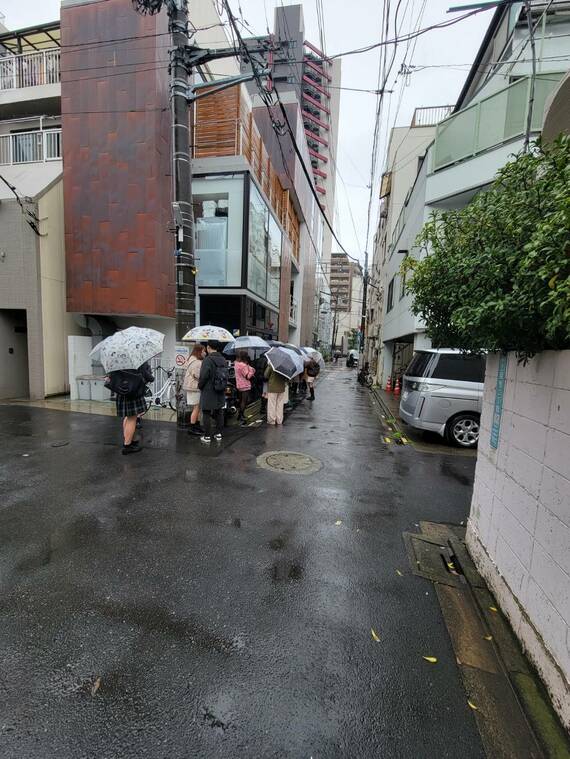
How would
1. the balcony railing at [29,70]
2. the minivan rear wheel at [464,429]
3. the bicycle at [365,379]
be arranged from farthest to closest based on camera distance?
the bicycle at [365,379], the balcony railing at [29,70], the minivan rear wheel at [464,429]

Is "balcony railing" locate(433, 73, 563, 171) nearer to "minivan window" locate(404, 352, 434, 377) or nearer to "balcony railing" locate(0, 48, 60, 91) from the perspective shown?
"minivan window" locate(404, 352, 434, 377)

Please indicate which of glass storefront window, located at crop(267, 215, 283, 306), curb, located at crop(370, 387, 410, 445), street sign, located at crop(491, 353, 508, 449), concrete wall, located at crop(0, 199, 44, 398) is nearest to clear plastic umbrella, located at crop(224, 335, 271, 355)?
curb, located at crop(370, 387, 410, 445)

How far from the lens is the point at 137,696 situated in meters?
1.87

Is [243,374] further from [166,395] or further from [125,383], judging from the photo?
[125,383]

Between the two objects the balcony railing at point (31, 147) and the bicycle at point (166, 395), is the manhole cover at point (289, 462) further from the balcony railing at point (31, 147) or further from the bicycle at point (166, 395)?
the balcony railing at point (31, 147)

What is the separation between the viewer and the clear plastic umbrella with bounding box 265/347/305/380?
7.93 metres

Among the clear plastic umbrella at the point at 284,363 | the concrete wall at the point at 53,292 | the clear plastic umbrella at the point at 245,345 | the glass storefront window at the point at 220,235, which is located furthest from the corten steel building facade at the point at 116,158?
the clear plastic umbrella at the point at 284,363

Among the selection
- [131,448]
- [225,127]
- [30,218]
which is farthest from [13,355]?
[225,127]

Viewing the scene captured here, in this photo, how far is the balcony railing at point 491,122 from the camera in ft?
26.3

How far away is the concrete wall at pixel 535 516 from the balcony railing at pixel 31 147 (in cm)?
1425

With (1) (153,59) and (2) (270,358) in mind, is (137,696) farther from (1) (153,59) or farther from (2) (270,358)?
(1) (153,59)

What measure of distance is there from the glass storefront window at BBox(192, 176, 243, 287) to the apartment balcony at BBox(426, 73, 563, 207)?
5.78 m

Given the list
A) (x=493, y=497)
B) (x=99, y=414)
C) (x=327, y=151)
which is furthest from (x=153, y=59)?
(x=327, y=151)

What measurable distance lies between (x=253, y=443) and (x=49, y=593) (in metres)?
4.30
